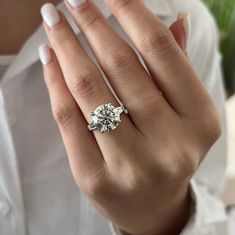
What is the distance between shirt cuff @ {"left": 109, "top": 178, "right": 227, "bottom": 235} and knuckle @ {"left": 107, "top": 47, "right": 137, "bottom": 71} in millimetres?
239

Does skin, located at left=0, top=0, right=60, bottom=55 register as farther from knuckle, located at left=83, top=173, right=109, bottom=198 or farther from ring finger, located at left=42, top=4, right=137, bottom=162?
knuckle, located at left=83, top=173, right=109, bottom=198

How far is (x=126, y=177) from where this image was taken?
50 centimetres

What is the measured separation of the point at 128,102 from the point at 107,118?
0.11 ft

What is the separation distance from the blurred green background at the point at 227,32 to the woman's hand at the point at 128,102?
3.13ft

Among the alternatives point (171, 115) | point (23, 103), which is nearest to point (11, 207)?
point (23, 103)

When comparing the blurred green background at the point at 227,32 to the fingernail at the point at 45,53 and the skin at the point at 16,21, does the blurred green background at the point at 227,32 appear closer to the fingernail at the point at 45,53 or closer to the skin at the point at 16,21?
the skin at the point at 16,21

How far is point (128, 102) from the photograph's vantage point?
49cm

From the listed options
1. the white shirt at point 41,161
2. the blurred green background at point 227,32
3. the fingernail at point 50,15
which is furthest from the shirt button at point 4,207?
the blurred green background at point 227,32

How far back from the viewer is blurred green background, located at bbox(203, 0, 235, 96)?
1404 mm

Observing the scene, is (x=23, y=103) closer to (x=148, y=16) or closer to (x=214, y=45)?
(x=148, y=16)

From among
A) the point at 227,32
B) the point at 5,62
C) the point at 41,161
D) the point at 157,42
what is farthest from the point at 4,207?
the point at 227,32

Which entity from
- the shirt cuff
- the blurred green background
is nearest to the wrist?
the shirt cuff

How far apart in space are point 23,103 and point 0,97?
68mm

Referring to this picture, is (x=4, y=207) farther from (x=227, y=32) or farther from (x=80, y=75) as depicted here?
A: (x=227, y=32)
